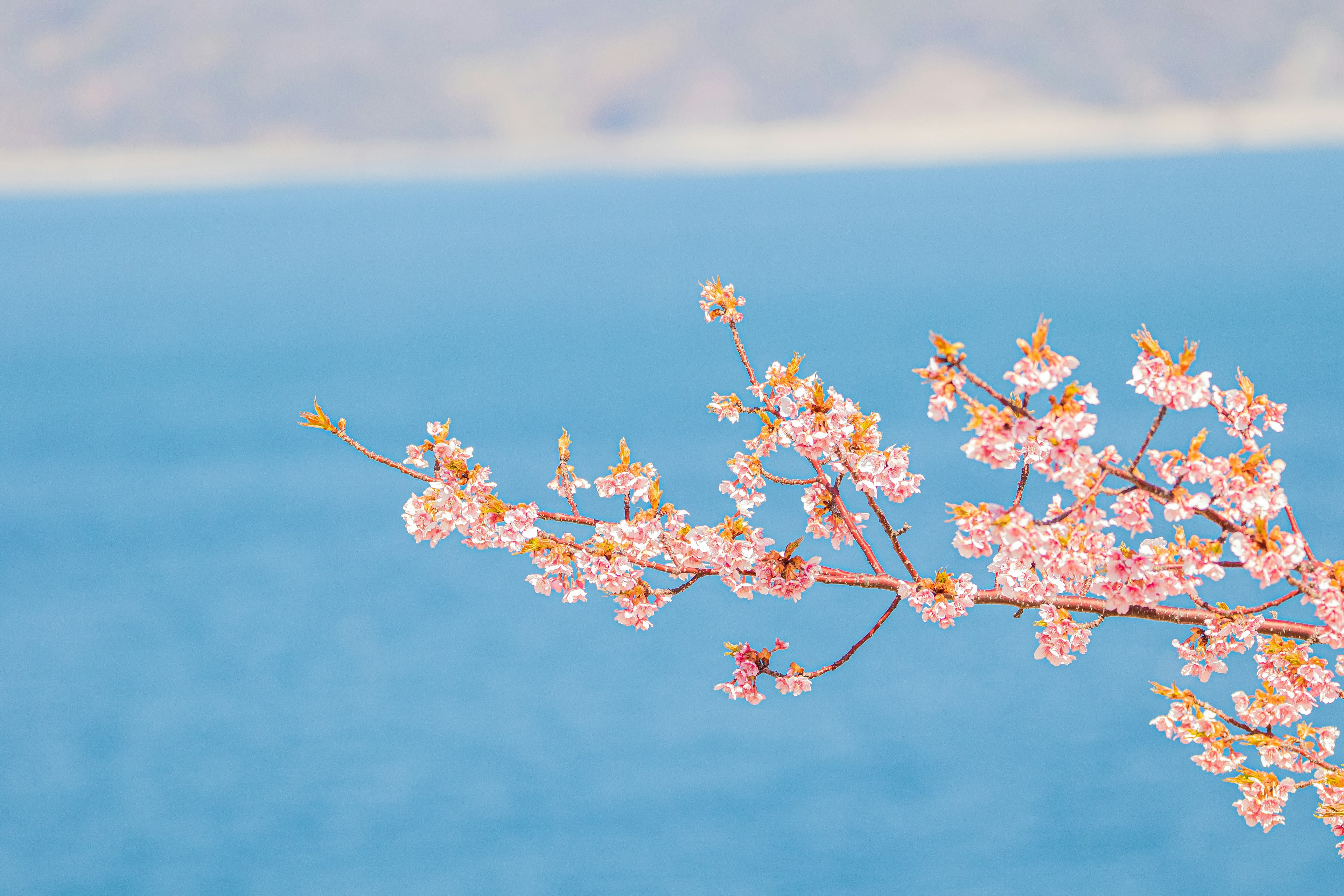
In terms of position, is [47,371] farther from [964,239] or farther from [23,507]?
[964,239]

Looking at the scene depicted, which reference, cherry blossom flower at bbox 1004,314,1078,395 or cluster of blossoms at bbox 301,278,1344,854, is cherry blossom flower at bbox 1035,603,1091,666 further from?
cherry blossom flower at bbox 1004,314,1078,395

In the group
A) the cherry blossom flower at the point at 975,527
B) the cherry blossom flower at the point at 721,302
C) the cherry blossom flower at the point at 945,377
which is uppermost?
the cherry blossom flower at the point at 721,302

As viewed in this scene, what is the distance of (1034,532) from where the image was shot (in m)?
3.44

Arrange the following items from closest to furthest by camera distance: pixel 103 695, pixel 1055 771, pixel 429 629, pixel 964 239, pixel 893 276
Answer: pixel 1055 771 < pixel 103 695 < pixel 429 629 < pixel 893 276 < pixel 964 239

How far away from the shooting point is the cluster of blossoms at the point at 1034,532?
3256 millimetres

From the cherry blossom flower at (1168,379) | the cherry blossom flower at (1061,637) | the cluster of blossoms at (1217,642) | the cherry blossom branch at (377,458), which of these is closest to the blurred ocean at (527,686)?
the cherry blossom flower at (1061,637)

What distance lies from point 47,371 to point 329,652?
7049cm

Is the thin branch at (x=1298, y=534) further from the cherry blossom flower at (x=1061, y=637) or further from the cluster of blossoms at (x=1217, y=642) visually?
the cherry blossom flower at (x=1061, y=637)

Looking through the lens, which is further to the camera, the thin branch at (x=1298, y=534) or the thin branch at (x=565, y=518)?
the thin branch at (x=565, y=518)

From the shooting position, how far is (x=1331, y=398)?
76.6 metres

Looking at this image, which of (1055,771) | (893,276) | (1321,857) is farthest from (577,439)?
(893,276)

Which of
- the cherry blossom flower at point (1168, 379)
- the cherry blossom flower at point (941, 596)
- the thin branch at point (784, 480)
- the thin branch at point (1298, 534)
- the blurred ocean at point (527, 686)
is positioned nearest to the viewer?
the thin branch at point (1298, 534)

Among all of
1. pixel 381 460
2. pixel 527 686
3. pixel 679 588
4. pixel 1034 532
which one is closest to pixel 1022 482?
pixel 1034 532

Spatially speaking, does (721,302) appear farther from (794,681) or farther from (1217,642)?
(1217,642)
